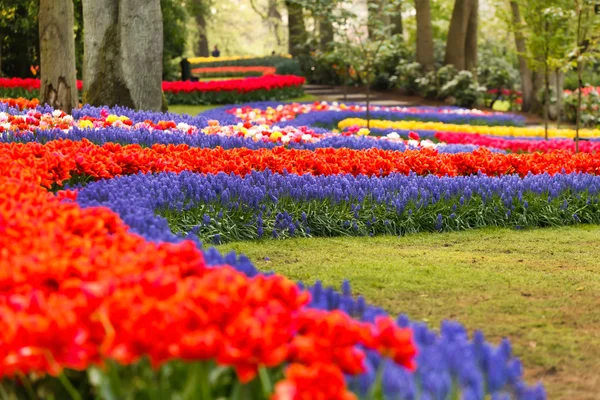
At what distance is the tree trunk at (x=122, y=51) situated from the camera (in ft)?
47.1

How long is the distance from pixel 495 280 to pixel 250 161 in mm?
3218

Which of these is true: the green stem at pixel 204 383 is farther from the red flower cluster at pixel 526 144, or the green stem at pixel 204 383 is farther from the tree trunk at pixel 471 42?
the tree trunk at pixel 471 42

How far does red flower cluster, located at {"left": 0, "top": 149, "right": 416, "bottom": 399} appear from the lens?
2.49 metres

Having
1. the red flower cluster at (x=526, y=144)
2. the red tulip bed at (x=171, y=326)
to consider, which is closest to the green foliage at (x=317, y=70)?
the red flower cluster at (x=526, y=144)

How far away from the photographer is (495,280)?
5906 mm

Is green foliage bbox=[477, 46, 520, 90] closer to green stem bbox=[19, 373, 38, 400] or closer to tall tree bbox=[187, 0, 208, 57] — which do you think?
tall tree bbox=[187, 0, 208, 57]

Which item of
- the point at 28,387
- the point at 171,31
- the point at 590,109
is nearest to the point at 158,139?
the point at 28,387

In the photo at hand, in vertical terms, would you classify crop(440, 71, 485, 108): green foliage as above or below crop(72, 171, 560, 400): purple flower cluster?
above

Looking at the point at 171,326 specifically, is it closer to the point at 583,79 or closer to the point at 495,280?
the point at 495,280

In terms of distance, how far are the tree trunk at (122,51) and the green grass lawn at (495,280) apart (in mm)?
7880

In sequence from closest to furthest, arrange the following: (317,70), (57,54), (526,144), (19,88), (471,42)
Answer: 1. (57,54)
2. (526,144)
3. (19,88)
4. (471,42)
5. (317,70)

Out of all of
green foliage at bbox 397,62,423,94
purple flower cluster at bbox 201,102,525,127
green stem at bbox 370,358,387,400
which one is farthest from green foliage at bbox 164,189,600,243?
green foliage at bbox 397,62,423,94

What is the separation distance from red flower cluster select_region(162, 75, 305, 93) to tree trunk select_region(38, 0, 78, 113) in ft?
45.2

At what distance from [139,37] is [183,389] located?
40.3 ft
